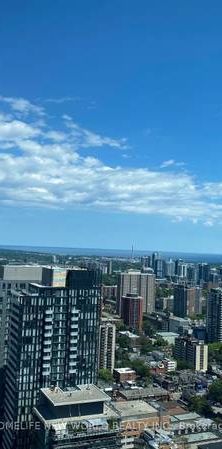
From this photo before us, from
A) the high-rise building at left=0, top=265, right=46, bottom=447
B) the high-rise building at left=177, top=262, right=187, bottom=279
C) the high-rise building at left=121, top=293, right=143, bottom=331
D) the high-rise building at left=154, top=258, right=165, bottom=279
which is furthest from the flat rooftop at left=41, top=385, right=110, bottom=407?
the high-rise building at left=154, top=258, right=165, bottom=279

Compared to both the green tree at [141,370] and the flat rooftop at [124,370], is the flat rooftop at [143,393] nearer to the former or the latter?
the flat rooftop at [124,370]

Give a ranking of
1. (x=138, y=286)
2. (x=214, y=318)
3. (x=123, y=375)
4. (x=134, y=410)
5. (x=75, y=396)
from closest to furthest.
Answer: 1. (x=75, y=396)
2. (x=134, y=410)
3. (x=123, y=375)
4. (x=214, y=318)
5. (x=138, y=286)

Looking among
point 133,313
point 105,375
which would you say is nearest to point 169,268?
point 133,313

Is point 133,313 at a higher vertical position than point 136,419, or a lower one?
higher

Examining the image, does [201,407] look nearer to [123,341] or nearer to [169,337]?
[123,341]

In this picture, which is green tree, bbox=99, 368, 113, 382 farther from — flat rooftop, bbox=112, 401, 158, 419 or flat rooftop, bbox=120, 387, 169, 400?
flat rooftop, bbox=112, 401, 158, 419

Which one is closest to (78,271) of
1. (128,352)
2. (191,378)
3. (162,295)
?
(191,378)

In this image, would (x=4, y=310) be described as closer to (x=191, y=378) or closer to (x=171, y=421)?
(x=171, y=421)
